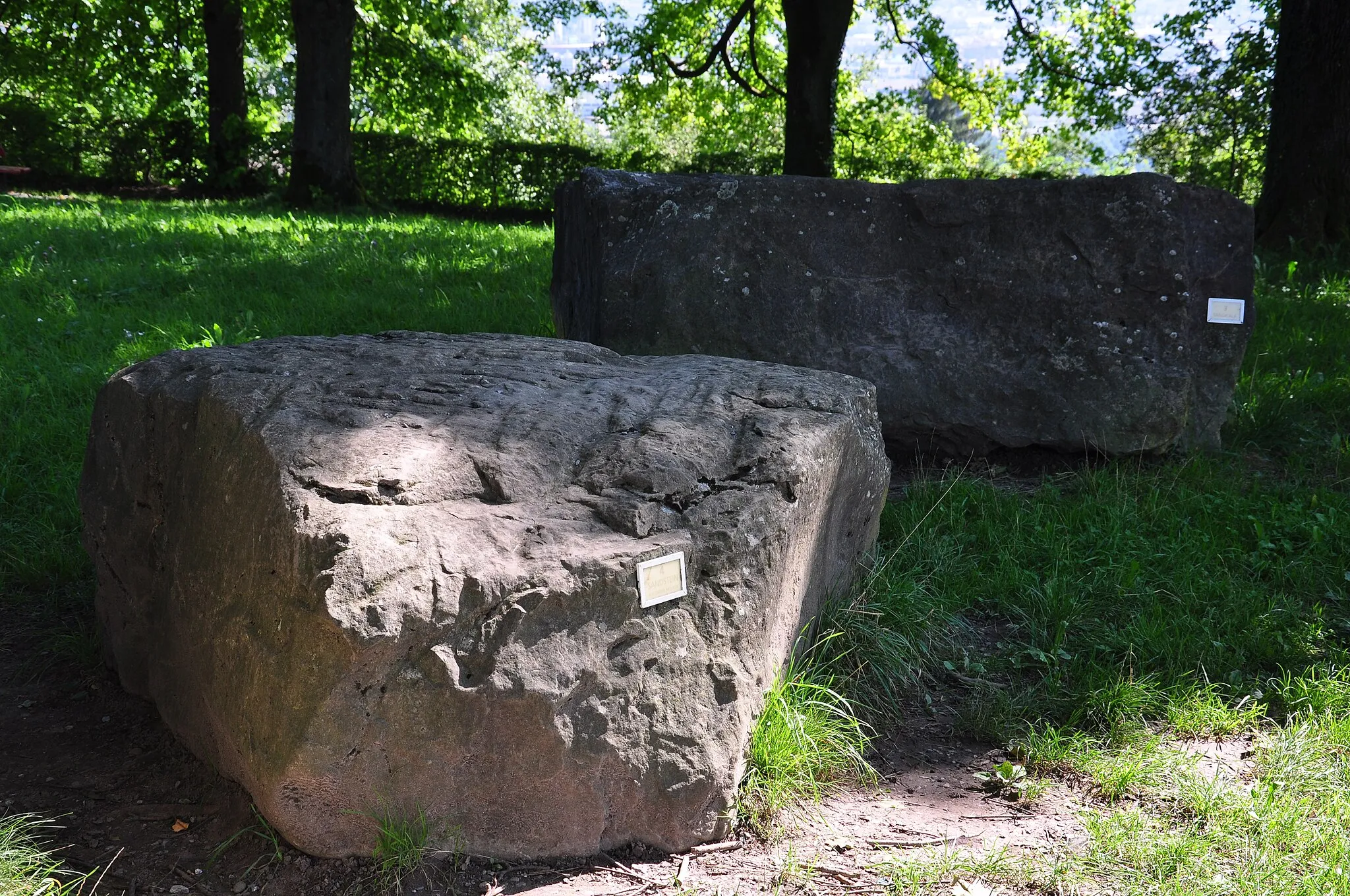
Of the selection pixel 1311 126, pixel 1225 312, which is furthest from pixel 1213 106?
pixel 1225 312

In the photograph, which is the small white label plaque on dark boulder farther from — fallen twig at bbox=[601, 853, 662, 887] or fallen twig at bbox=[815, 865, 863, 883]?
fallen twig at bbox=[601, 853, 662, 887]

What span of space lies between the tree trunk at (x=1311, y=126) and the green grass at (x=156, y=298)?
6153 mm

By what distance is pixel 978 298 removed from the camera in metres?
4.96

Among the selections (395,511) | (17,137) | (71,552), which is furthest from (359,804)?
(17,137)

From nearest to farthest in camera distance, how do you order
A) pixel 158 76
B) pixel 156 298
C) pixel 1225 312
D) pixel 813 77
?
pixel 1225 312, pixel 156 298, pixel 813 77, pixel 158 76

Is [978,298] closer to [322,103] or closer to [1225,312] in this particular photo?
[1225,312]

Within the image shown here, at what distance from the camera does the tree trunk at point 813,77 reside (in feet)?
34.8

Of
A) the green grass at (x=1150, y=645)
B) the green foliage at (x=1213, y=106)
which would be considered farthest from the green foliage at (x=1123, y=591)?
the green foliage at (x=1213, y=106)

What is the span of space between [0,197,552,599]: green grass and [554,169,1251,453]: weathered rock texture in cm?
187

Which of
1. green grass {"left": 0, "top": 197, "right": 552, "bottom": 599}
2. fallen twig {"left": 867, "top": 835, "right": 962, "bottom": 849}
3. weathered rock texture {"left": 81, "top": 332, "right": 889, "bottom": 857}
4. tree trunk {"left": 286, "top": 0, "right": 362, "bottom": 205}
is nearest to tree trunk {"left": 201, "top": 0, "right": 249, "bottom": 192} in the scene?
tree trunk {"left": 286, "top": 0, "right": 362, "bottom": 205}

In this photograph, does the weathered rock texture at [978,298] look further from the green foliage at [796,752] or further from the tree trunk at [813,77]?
the tree trunk at [813,77]

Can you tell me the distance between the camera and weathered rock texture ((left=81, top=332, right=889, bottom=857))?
2.18 meters

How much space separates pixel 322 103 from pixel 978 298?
33.7 feet

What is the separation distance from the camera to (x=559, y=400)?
2.86 m
